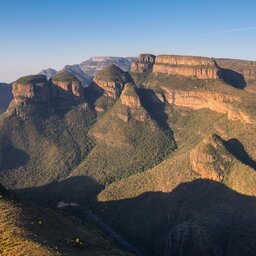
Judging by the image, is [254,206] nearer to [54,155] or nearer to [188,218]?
[188,218]

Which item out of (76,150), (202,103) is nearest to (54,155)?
(76,150)

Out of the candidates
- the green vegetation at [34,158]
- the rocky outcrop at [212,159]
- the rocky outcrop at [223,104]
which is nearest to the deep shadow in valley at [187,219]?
the rocky outcrop at [212,159]

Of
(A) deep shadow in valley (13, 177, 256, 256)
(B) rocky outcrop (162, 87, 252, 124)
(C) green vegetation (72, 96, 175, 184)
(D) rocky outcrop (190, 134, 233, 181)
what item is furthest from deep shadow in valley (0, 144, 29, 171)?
(B) rocky outcrop (162, 87, 252, 124)

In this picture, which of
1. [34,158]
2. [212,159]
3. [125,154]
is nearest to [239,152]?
[212,159]

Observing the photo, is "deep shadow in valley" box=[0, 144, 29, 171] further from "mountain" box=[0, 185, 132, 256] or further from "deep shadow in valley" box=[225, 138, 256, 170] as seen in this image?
"mountain" box=[0, 185, 132, 256]

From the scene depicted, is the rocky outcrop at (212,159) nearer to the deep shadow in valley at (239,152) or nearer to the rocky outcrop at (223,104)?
the deep shadow in valley at (239,152)

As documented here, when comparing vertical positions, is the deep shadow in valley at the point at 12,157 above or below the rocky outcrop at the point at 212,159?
below

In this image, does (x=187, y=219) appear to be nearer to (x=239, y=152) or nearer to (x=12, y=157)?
(x=239, y=152)
